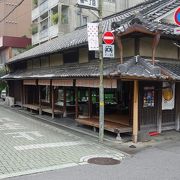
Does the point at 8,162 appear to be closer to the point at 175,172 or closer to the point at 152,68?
the point at 175,172

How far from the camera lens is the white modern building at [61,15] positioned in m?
34.7

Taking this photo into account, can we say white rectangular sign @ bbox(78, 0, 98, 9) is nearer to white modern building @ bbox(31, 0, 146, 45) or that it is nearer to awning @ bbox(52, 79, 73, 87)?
awning @ bbox(52, 79, 73, 87)

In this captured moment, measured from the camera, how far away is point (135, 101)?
39.1 feet

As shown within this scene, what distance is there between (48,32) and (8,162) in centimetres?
2969

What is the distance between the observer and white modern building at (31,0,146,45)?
34.7 metres

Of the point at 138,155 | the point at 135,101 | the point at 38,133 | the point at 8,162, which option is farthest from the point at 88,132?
the point at 8,162

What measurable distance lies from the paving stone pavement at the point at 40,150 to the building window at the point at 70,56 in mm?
4333

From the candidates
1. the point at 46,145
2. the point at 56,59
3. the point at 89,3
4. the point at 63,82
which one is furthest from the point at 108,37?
the point at 56,59

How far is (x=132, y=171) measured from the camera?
836 centimetres

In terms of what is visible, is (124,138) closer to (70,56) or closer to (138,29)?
(138,29)

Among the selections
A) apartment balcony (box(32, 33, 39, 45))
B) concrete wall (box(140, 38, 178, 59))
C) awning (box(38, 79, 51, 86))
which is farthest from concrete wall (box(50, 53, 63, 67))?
apartment balcony (box(32, 33, 39, 45))

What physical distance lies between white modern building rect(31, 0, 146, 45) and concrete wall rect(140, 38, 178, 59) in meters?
20.8

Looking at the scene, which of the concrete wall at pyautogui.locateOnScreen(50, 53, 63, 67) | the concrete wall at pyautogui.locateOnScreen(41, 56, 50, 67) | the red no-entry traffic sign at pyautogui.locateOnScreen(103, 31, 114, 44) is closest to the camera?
the red no-entry traffic sign at pyautogui.locateOnScreen(103, 31, 114, 44)

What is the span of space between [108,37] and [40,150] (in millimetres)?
4820
